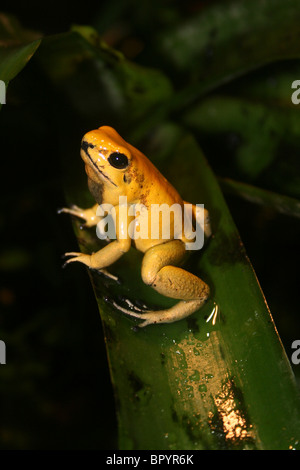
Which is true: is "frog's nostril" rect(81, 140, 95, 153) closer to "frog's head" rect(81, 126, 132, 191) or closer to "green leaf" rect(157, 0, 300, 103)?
"frog's head" rect(81, 126, 132, 191)

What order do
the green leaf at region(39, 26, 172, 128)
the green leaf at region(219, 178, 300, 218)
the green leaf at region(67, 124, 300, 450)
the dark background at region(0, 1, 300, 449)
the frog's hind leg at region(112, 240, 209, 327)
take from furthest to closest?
the dark background at region(0, 1, 300, 449) → the green leaf at region(39, 26, 172, 128) → the green leaf at region(219, 178, 300, 218) → the frog's hind leg at region(112, 240, 209, 327) → the green leaf at region(67, 124, 300, 450)

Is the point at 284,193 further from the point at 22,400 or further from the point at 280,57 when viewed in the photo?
the point at 22,400

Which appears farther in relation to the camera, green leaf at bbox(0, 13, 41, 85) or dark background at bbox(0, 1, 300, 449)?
dark background at bbox(0, 1, 300, 449)

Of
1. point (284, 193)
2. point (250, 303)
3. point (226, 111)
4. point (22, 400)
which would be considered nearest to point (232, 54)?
point (226, 111)

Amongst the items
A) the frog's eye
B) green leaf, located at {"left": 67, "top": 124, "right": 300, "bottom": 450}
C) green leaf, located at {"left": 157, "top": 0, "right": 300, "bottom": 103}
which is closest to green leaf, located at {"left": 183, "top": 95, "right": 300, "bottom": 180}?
green leaf, located at {"left": 157, "top": 0, "right": 300, "bottom": 103}

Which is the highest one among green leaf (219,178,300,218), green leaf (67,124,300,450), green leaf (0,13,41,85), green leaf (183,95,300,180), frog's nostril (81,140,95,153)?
green leaf (0,13,41,85)

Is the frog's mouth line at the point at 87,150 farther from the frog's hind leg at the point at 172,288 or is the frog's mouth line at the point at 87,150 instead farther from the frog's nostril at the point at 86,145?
the frog's hind leg at the point at 172,288
